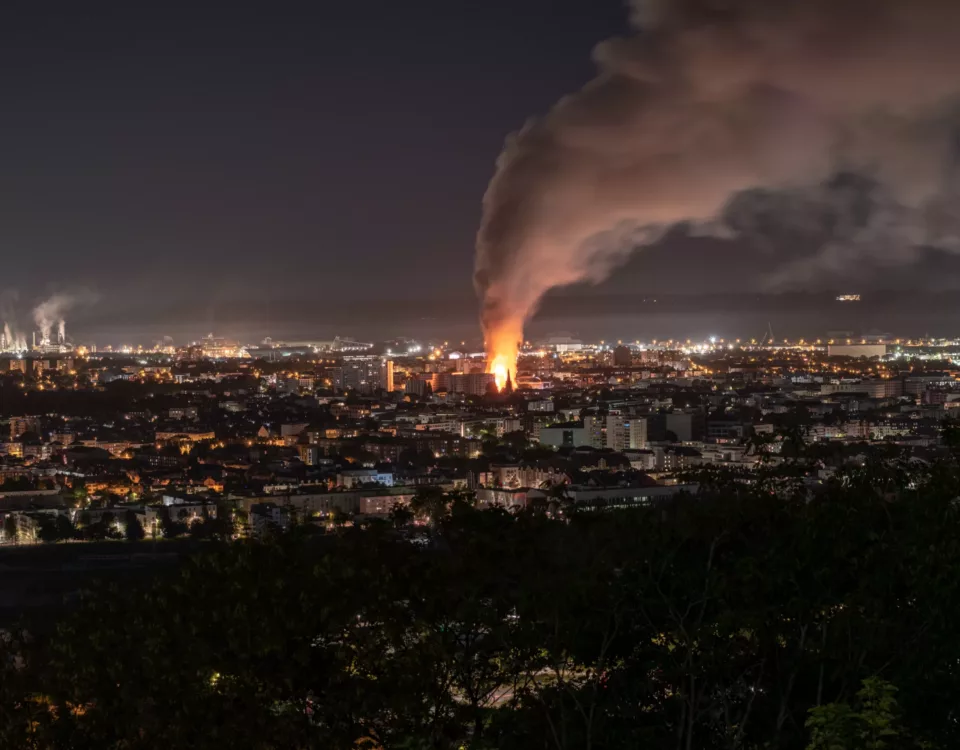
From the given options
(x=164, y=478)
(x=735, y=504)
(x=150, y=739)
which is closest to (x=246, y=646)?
(x=150, y=739)

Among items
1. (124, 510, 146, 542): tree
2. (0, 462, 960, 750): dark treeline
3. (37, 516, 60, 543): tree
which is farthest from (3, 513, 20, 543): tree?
(0, 462, 960, 750): dark treeline

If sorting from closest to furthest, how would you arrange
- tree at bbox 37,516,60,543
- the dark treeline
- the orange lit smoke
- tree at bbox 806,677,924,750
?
tree at bbox 806,677,924,750 → the dark treeline → tree at bbox 37,516,60,543 → the orange lit smoke

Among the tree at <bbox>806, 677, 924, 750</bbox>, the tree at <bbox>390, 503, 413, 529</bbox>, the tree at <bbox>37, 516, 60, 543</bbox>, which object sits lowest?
the tree at <bbox>37, 516, 60, 543</bbox>

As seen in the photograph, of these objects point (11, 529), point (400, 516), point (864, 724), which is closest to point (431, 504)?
point (400, 516)

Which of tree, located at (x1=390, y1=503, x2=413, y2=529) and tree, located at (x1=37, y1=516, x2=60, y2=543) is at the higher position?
tree, located at (x1=390, y1=503, x2=413, y2=529)

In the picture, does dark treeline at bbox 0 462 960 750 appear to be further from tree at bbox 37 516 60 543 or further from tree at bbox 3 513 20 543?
tree at bbox 3 513 20 543

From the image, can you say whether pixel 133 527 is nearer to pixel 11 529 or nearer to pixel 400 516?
pixel 11 529

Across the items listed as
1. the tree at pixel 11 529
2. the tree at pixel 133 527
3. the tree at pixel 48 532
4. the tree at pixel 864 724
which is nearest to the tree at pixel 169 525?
the tree at pixel 133 527

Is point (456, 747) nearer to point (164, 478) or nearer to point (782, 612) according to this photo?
point (782, 612)
